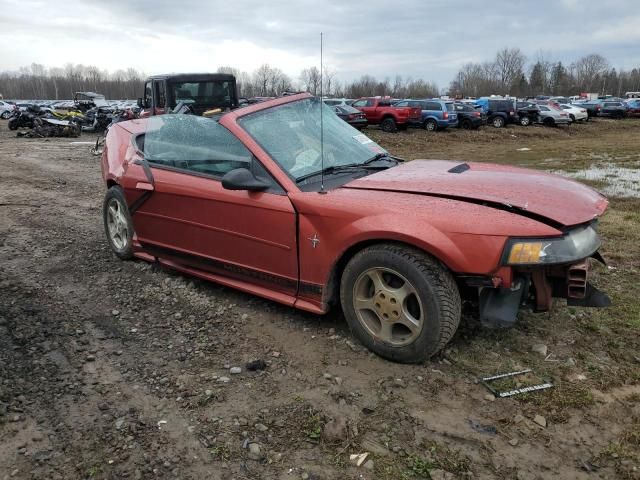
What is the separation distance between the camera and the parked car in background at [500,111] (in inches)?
1174

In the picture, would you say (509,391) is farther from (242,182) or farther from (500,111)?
(500,111)

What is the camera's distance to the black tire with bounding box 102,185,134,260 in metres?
4.79

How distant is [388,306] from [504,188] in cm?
101

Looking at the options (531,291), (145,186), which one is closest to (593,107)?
(531,291)

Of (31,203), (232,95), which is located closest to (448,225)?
(31,203)

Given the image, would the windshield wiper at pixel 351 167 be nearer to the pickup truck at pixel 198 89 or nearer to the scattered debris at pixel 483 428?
the scattered debris at pixel 483 428

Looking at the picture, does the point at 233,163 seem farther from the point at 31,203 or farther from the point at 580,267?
the point at 31,203

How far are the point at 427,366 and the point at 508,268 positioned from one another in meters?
0.78

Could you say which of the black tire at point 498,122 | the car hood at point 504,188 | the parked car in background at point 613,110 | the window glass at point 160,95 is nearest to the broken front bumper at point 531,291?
the car hood at point 504,188

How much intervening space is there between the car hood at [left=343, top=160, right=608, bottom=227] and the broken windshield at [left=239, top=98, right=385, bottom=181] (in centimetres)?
37

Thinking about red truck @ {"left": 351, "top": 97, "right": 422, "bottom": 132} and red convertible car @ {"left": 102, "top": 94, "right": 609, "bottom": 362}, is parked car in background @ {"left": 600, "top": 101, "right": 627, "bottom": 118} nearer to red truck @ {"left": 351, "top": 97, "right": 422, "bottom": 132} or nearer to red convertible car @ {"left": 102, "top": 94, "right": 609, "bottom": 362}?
red truck @ {"left": 351, "top": 97, "right": 422, "bottom": 132}

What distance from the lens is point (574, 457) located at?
A: 7.70 ft

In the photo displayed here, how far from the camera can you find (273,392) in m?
2.86

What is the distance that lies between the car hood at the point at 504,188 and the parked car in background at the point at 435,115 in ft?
74.0
